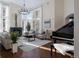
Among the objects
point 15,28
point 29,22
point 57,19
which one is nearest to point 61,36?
point 57,19

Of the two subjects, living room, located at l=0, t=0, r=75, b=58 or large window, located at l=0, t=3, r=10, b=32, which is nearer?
living room, located at l=0, t=0, r=75, b=58

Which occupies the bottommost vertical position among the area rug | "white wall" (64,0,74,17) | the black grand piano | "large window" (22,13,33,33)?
the area rug

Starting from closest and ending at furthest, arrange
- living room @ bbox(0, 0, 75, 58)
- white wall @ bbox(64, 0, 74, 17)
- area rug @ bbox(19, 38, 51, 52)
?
area rug @ bbox(19, 38, 51, 52) → white wall @ bbox(64, 0, 74, 17) → living room @ bbox(0, 0, 75, 58)

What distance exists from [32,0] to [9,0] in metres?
2.11

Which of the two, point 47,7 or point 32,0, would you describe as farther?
point 47,7

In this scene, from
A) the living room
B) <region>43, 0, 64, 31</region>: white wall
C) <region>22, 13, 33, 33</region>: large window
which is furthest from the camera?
<region>22, 13, 33, 33</region>: large window

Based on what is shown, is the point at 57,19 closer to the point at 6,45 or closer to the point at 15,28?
the point at 15,28

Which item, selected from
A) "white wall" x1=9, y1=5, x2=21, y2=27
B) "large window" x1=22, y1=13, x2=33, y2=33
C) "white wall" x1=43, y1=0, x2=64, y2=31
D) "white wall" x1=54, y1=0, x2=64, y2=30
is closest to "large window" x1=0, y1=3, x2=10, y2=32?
"white wall" x1=9, y1=5, x2=21, y2=27

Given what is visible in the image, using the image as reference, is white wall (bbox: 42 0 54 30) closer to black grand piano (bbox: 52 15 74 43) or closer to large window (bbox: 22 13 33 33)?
large window (bbox: 22 13 33 33)

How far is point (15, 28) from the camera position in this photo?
11039 millimetres

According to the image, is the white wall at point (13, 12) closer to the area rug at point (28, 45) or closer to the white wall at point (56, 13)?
the white wall at point (56, 13)

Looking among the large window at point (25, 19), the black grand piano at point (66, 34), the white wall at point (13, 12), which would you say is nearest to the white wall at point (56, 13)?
the large window at point (25, 19)

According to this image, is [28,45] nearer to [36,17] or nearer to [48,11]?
[48,11]

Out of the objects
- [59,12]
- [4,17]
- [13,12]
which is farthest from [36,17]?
[4,17]
